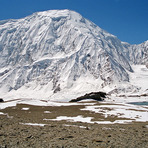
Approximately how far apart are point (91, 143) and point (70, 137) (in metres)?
2.29

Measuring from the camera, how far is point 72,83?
175m

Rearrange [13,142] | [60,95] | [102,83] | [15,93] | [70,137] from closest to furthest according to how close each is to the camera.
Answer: [13,142] → [70,137] → [60,95] → [102,83] → [15,93]

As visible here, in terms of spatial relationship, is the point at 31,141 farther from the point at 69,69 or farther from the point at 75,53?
the point at 75,53

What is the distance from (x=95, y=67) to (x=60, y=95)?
55.1m

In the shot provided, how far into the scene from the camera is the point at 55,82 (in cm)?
18250

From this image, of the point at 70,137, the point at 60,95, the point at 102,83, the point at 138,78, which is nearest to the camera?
the point at 70,137

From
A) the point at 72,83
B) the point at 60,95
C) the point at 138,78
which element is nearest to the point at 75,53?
the point at 72,83

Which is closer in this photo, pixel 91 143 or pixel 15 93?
pixel 91 143

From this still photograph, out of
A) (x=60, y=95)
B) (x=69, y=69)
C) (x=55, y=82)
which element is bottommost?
(x=60, y=95)

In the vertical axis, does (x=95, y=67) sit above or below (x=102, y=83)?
above

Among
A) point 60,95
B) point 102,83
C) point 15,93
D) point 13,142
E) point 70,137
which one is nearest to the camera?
point 13,142

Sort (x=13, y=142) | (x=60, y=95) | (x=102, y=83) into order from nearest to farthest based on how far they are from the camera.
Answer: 1. (x=13, y=142)
2. (x=60, y=95)
3. (x=102, y=83)

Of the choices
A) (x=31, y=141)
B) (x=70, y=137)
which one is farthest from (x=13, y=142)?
(x=70, y=137)

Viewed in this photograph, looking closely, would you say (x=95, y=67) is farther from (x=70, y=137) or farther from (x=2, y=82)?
(x=70, y=137)
